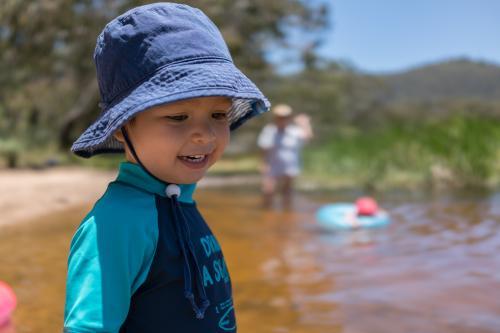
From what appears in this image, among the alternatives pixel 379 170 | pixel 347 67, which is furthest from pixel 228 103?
pixel 347 67

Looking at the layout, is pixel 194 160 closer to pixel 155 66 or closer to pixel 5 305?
pixel 155 66

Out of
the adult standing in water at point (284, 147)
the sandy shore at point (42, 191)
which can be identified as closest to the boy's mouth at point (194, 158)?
the sandy shore at point (42, 191)

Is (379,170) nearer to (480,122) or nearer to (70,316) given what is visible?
(480,122)

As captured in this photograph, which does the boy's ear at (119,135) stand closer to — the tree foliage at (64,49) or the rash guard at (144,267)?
the rash guard at (144,267)

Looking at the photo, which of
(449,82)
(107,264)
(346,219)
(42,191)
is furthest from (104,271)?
(449,82)

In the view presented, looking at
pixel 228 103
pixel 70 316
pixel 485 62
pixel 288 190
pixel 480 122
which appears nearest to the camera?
pixel 70 316

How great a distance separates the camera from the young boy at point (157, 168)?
138 centimetres

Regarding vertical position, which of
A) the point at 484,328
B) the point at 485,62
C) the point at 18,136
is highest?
the point at 485,62

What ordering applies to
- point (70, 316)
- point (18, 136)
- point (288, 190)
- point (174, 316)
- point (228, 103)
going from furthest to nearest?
point (18, 136) → point (288, 190) → point (228, 103) → point (174, 316) → point (70, 316)

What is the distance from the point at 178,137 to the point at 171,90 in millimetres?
126

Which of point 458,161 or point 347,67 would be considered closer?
point 458,161

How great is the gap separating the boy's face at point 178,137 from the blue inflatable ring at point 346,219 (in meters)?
4.23

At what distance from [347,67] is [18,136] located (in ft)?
59.5

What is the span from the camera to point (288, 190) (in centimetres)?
820
